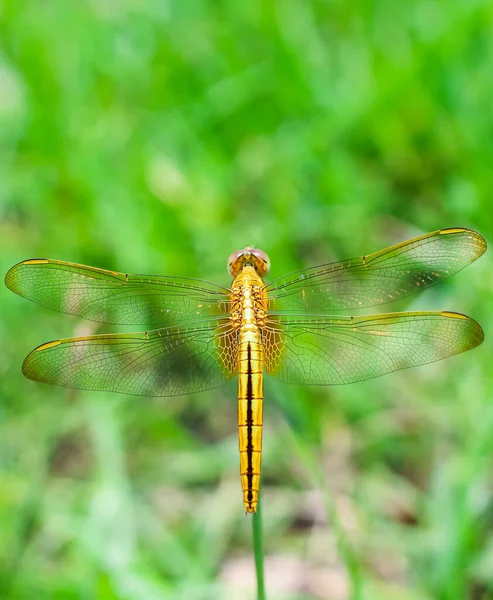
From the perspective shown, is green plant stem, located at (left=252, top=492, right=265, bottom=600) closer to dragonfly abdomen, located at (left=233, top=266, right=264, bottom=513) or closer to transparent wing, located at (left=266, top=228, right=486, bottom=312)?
dragonfly abdomen, located at (left=233, top=266, right=264, bottom=513)

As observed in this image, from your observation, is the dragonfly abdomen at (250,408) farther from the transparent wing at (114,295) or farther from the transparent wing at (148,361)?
the transparent wing at (114,295)

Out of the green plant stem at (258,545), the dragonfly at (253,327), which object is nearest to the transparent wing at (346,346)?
the dragonfly at (253,327)

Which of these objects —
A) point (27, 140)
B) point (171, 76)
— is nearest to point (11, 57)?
point (27, 140)

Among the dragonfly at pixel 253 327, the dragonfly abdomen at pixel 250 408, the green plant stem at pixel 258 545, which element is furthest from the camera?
the dragonfly at pixel 253 327

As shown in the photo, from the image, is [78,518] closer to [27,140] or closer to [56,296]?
[56,296]

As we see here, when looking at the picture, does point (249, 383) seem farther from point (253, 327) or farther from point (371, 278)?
point (371, 278)

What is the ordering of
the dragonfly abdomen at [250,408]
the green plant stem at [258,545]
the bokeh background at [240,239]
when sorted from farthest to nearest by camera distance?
1. the bokeh background at [240,239]
2. the dragonfly abdomen at [250,408]
3. the green plant stem at [258,545]

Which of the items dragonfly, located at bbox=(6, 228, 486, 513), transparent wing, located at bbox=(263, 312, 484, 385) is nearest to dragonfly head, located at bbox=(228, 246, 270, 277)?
dragonfly, located at bbox=(6, 228, 486, 513)
